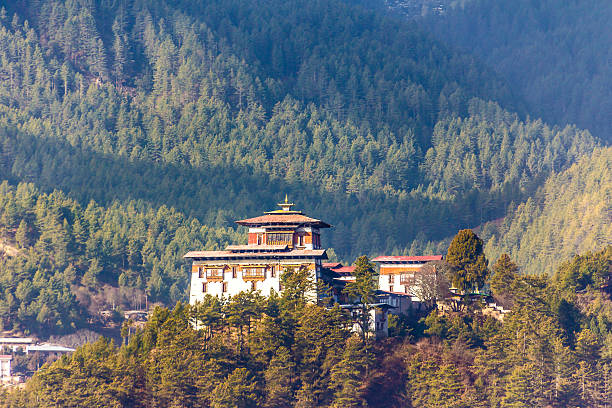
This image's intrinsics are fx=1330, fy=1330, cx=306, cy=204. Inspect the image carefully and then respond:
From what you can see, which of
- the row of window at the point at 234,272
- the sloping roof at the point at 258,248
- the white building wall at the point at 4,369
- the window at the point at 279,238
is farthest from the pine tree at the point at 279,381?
the white building wall at the point at 4,369

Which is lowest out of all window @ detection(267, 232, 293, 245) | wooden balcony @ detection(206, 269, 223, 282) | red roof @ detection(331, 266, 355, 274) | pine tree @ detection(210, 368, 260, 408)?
pine tree @ detection(210, 368, 260, 408)

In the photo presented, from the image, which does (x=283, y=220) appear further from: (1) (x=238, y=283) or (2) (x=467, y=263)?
(2) (x=467, y=263)

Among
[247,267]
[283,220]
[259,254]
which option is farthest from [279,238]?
[247,267]

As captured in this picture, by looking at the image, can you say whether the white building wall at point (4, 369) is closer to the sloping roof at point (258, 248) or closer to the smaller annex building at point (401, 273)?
the sloping roof at point (258, 248)

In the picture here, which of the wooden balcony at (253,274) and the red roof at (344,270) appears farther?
the red roof at (344,270)

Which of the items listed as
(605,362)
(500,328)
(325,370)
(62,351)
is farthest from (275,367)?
(62,351)

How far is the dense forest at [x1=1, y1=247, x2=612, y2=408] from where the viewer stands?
133 m

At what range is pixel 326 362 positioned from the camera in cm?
13500

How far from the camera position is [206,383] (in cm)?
13188

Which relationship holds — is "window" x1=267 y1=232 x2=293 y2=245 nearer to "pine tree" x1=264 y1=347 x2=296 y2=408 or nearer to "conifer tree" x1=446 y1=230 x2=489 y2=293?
"conifer tree" x1=446 y1=230 x2=489 y2=293

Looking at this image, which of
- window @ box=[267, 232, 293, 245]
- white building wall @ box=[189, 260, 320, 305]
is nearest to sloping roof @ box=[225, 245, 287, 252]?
white building wall @ box=[189, 260, 320, 305]

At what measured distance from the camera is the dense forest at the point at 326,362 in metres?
133

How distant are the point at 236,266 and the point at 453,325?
24191 millimetres

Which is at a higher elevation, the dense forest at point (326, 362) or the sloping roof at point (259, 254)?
the sloping roof at point (259, 254)
